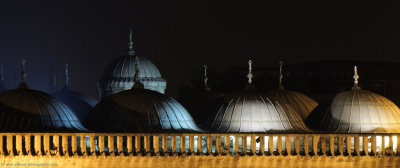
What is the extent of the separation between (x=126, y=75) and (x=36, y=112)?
758 inches

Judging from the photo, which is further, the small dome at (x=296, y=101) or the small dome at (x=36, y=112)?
the small dome at (x=296, y=101)

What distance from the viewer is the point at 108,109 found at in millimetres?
56062

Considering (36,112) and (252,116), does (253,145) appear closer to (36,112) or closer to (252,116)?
(252,116)

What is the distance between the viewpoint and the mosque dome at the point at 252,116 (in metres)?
56.6

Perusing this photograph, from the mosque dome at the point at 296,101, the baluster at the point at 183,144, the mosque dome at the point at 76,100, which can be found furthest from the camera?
the mosque dome at the point at 76,100

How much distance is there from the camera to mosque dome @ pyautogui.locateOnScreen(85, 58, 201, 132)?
179 feet

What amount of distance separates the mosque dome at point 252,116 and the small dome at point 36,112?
6.84 m

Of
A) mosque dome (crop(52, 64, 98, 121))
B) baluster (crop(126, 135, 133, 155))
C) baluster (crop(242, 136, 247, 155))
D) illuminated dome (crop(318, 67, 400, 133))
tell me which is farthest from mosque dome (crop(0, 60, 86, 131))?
mosque dome (crop(52, 64, 98, 121))

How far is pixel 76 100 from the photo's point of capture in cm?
7381

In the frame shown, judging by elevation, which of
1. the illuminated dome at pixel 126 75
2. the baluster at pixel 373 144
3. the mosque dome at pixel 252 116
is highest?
the illuminated dome at pixel 126 75

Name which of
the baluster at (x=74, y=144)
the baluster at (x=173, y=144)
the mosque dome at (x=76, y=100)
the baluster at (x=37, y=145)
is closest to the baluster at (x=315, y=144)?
the baluster at (x=173, y=144)

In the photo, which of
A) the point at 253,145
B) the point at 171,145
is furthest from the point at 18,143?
the point at 253,145

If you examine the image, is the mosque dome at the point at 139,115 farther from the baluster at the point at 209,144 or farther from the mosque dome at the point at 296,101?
the mosque dome at the point at 296,101

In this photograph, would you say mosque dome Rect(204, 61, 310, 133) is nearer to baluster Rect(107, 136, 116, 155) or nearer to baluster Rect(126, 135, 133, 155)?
baluster Rect(126, 135, 133, 155)
